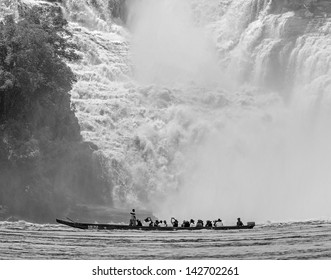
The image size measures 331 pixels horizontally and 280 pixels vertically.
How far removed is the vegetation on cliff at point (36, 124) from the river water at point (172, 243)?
14082 mm

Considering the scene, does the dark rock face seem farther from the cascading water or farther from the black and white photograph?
the cascading water

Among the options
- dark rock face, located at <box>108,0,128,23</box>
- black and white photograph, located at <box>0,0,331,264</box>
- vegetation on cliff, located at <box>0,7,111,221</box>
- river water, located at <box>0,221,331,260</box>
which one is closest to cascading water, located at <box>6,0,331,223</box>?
black and white photograph, located at <box>0,0,331,264</box>

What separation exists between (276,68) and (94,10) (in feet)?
71.9

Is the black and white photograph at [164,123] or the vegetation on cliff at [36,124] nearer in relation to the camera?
the black and white photograph at [164,123]

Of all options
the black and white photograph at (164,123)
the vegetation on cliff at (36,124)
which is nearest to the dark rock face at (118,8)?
the black and white photograph at (164,123)

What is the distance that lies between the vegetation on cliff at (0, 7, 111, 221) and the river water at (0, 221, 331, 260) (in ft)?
46.2

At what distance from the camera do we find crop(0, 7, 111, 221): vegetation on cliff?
A: 8100 cm

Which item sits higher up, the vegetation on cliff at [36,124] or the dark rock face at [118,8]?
the dark rock face at [118,8]

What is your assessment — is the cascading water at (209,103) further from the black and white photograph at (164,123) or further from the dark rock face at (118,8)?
the dark rock face at (118,8)

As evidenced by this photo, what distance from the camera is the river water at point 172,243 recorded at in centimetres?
5078

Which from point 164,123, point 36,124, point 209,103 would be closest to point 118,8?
point 209,103

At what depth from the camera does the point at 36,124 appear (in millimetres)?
86000
